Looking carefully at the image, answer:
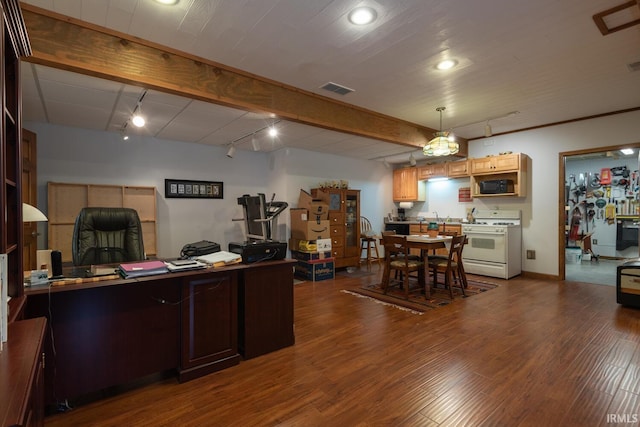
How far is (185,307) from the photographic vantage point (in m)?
2.27

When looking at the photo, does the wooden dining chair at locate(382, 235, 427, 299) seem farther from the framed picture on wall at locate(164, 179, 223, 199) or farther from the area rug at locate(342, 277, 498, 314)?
the framed picture on wall at locate(164, 179, 223, 199)

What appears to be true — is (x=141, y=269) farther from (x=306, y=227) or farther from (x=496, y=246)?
(x=496, y=246)

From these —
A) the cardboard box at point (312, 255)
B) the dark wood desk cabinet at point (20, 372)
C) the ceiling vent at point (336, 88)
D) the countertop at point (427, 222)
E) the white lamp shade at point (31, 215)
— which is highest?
the ceiling vent at point (336, 88)

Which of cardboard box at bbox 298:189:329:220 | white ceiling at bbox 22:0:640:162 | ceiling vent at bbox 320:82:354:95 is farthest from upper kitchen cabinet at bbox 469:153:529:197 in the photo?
ceiling vent at bbox 320:82:354:95

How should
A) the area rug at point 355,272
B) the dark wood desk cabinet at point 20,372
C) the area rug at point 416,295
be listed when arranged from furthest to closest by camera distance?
1. the area rug at point 355,272
2. the area rug at point 416,295
3. the dark wood desk cabinet at point 20,372

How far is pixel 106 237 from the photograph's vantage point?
3.25 m

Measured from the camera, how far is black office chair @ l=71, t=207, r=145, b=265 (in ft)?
10.2

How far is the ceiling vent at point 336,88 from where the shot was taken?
3.49 meters

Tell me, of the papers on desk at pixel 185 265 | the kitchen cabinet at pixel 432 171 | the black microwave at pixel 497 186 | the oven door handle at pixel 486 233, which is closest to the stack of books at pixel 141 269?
the papers on desk at pixel 185 265

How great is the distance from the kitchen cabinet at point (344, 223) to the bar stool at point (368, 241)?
1.05 feet

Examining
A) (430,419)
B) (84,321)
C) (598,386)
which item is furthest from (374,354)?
(84,321)

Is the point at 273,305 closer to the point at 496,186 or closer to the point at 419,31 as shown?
the point at 419,31

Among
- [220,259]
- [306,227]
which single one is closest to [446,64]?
[220,259]

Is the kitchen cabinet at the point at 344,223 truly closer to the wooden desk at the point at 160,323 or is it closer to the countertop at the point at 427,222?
the countertop at the point at 427,222
